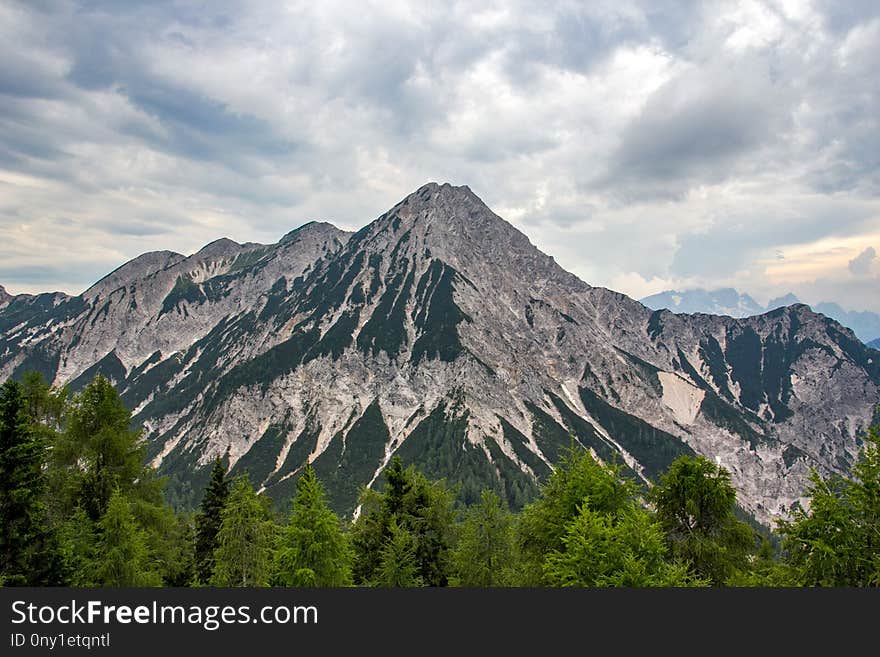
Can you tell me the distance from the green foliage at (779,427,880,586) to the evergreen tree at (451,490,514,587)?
15593 mm

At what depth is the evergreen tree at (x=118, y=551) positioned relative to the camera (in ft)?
73.9

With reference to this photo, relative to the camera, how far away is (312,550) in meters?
24.1

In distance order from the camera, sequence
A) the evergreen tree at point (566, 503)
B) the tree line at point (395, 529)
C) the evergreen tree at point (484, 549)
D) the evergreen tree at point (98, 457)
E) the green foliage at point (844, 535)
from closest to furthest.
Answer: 1. the green foliage at point (844, 535)
2. the tree line at point (395, 529)
3. the evergreen tree at point (566, 503)
4. the evergreen tree at point (98, 457)
5. the evergreen tree at point (484, 549)

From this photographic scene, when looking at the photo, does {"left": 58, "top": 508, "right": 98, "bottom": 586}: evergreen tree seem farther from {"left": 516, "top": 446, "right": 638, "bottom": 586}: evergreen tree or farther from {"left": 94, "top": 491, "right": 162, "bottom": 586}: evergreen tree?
{"left": 516, "top": 446, "right": 638, "bottom": 586}: evergreen tree

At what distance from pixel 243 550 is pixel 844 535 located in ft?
81.9

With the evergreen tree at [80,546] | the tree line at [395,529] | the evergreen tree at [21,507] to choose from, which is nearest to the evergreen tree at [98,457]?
the tree line at [395,529]

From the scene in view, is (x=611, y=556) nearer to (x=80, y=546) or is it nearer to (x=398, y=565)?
(x=398, y=565)

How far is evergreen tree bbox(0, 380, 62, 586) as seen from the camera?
60.6ft

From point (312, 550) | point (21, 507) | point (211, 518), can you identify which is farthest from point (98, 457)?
point (312, 550)

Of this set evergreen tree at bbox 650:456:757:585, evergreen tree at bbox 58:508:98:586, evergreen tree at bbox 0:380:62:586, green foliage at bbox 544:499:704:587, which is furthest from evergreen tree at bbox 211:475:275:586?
evergreen tree at bbox 650:456:757:585

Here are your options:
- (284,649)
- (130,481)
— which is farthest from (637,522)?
(130,481)

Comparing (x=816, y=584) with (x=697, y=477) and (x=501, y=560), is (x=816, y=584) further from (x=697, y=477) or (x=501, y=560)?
(x=501, y=560)

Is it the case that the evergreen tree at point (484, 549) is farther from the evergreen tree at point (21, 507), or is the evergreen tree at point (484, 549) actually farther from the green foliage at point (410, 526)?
the evergreen tree at point (21, 507)

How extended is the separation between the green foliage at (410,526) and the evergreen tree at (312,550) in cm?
563
